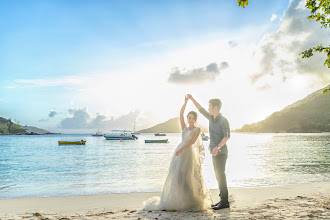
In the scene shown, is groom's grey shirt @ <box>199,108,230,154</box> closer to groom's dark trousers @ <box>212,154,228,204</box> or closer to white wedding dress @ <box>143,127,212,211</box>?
groom's dark trousers @ <box>212,154,228,204</box>

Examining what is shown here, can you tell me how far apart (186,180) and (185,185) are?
13cm

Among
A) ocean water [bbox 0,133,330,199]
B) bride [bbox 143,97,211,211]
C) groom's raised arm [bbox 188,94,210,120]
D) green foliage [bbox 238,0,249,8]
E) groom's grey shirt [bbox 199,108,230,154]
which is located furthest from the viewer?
ocean water [bbox 0,133,330,199]

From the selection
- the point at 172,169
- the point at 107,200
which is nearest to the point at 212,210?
the point at 172,169

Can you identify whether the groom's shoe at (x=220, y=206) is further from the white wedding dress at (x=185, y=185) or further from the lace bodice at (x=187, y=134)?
the lace bodice at (x=187, y=134)

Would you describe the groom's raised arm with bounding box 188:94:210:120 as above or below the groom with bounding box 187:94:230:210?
above

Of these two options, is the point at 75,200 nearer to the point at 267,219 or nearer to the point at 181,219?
the point at 181,219

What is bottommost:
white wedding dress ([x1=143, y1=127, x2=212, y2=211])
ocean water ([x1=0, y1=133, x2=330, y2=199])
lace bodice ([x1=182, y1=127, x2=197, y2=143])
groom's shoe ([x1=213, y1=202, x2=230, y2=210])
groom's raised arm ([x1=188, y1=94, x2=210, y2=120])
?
ocean water ([x1=0, y1=133, x2=330, y2=199])

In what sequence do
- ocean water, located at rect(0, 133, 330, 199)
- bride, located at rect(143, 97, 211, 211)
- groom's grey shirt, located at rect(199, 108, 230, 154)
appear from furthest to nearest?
1. ocean water, located at rect(0, 133, 330, 199)
2. bride, located at rect(143, 97, 211, 211)
3. groom's grey shirt, located at rect(199, 108, 230, 154)

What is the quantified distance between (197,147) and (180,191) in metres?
1.21

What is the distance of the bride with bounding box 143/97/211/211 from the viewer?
22.5ft

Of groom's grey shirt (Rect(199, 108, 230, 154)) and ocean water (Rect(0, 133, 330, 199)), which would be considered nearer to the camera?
groom's grey shirt (Rect(199, 108, 230, 154))

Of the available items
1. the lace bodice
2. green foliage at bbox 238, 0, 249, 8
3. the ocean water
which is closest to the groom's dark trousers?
the lace bodice

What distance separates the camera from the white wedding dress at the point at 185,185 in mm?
6863

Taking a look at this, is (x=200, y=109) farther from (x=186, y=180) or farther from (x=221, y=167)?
(x=186, y=180)
